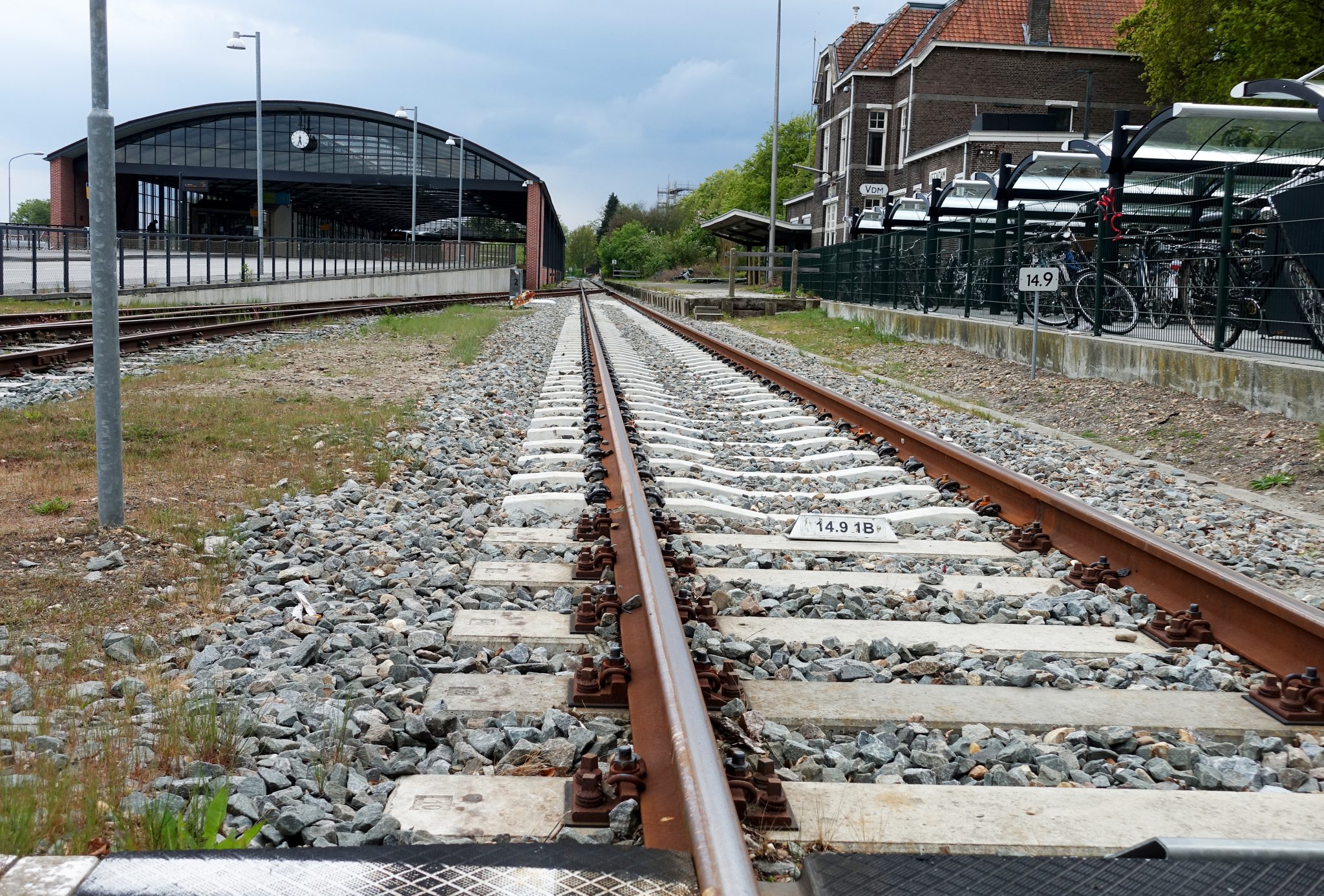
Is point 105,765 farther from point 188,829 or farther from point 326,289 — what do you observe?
point 326,289

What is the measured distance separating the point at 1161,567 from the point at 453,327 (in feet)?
64.9

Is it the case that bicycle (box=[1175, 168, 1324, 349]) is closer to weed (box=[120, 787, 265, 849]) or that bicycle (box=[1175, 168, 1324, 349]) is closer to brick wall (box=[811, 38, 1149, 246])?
weed (box=[120, 787, 265, 849])

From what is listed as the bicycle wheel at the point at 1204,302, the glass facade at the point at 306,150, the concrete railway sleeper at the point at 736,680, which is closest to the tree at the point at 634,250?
the glass facade at the point at 306,150

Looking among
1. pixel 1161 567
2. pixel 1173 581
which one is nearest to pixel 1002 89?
pixel 1161 567

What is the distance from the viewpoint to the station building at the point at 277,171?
6656cm

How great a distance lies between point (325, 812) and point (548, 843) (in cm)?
64

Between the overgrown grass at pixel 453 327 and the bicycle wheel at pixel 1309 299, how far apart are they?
966 cm

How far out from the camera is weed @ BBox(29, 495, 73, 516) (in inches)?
221

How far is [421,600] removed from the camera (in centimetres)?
439

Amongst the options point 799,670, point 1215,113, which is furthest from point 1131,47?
point 799,670

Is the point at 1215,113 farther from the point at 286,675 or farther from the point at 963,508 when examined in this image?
the point at 286,675

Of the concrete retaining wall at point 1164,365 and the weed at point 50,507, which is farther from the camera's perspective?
the concrete retaining wall at point 1164,365

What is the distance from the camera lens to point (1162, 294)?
12.5 m

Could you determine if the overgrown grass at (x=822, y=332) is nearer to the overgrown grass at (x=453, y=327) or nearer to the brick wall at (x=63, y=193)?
the overgrown grass at (x=453, y=327)
